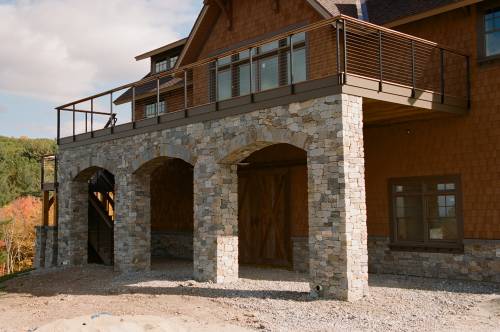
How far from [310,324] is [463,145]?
22.5 ft

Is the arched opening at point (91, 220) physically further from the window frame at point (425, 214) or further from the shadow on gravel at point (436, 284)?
the shadow on gravel at point (436, 284)

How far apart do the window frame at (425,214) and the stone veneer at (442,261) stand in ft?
0.51

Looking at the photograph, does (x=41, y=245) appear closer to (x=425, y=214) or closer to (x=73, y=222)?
(x=73, y=222)

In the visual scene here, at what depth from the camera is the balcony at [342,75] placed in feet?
39.9

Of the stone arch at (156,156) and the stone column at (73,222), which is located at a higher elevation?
the stone arch at (156,156)

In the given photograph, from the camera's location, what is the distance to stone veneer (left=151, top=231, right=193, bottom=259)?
22375mm

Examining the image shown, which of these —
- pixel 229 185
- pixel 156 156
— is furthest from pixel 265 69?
pixel 156 156

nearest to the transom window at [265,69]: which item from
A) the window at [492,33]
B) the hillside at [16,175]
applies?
the window at [492,33]

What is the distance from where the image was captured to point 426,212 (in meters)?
14.6

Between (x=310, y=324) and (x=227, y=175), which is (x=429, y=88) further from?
(x=310, y=324)

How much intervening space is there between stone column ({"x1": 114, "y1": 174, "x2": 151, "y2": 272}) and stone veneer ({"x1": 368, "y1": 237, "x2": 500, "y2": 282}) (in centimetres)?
717

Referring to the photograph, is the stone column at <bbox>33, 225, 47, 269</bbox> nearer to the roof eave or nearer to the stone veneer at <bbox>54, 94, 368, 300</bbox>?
the stone veneer at <bbox>54, 94, 368, 300</bbox>

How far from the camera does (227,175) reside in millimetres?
14844

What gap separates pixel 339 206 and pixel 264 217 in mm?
7122
